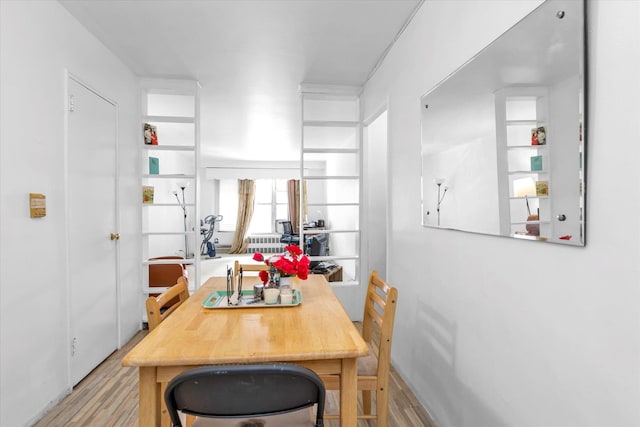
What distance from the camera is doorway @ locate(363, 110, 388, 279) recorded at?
414 cm

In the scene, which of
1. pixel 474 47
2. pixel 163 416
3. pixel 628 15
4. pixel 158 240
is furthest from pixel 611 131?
pixel 158 240

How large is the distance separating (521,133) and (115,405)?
2.73 m

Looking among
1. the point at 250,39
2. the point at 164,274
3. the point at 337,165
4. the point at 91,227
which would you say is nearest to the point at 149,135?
the point at 91,227

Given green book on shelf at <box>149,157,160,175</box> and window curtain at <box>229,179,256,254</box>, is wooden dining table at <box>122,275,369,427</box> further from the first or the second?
window curtain at <box>229,179,256,254</box>

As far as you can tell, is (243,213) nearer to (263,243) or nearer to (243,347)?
(263,243)

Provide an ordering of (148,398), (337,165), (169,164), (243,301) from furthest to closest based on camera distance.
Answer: (169,164)
(337,165)
(243,301)
(148,398)

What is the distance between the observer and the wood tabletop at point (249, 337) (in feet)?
3.72

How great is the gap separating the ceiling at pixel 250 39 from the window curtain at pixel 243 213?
18.6ft

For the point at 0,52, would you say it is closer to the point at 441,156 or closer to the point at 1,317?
the point at 1,317

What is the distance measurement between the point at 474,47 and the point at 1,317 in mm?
2720

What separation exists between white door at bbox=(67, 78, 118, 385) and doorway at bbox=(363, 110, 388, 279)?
8.51 ft

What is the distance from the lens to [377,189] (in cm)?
436

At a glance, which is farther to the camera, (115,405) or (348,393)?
(115,405)

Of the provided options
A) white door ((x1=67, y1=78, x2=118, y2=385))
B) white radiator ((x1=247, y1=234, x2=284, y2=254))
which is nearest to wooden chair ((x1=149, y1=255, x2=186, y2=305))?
white door ((x1=67, y1=78, x2=118, y2=385))
